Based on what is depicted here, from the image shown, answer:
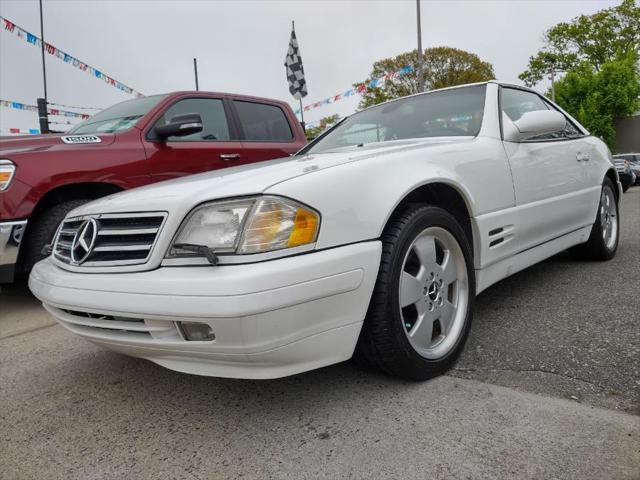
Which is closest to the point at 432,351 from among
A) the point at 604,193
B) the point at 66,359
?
the point at 66,359

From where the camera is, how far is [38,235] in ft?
10.8

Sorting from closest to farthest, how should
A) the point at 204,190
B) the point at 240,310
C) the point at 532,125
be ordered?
1. the point at 240,310
2. the point at 204,190
3. the point at 532,125

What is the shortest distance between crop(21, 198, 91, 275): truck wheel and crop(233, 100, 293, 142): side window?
198 centimetres

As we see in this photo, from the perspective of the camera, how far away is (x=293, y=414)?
5.92 ft

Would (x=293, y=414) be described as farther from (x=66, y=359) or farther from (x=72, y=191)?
(x=72, y=191)

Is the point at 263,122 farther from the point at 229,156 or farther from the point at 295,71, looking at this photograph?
the point at 295,71

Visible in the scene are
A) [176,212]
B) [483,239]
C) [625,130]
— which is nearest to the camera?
[176,212]

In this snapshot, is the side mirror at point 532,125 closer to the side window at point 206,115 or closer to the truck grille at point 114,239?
the truck grille at point 114,239

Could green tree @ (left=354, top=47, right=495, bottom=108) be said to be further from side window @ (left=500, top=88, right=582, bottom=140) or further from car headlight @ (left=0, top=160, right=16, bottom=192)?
car headlight @ (left=0, top=160, right=16, bottom=192)

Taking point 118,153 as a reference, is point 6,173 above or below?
below

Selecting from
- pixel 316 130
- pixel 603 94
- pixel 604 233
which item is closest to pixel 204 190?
pixel 604 233

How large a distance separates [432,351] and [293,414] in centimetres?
63

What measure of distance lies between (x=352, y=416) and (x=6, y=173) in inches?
110

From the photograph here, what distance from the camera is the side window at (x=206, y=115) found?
14.0 ft
